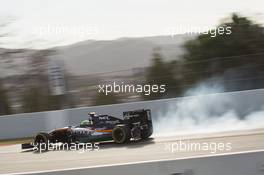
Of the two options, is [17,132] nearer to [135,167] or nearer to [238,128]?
[238,128]

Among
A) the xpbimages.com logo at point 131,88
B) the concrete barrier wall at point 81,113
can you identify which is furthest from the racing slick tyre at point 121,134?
the xpbimages.com logo at point 131,88

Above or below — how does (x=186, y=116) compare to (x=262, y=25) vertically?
below

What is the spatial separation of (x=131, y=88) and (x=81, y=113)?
7.00 ft

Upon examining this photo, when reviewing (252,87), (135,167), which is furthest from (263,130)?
(135,167)

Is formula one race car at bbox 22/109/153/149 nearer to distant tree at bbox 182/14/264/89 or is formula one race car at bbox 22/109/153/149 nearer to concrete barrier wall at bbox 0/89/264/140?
concrete barrier wall at bbox 0/89/264/140

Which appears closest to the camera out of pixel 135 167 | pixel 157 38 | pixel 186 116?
pixel 135 167

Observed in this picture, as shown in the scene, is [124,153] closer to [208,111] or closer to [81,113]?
[208,111]

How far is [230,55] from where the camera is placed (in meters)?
20.0

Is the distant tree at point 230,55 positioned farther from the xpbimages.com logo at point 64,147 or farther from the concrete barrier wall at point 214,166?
the concrete barrier wall at point 214,166

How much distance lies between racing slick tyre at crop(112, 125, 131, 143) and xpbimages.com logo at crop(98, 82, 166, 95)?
5.78 metres

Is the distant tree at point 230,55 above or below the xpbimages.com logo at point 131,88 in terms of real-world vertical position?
above

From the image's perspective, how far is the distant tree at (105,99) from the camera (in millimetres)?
17688

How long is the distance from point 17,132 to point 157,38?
682cm

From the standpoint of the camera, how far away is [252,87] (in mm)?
15977
